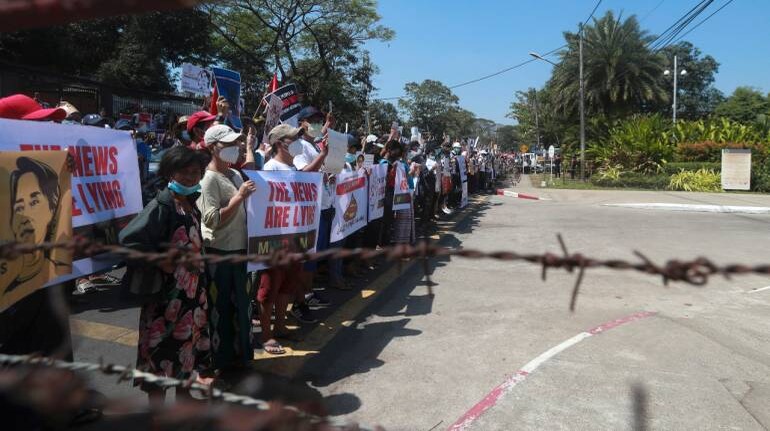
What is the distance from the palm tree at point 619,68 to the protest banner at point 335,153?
32.8 meters

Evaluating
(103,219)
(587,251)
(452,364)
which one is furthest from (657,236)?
(103,219)

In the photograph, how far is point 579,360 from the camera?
436cm

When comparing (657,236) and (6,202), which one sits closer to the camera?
(6,202)

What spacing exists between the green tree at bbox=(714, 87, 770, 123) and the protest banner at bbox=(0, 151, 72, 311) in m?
65.5

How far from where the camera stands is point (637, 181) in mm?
26969

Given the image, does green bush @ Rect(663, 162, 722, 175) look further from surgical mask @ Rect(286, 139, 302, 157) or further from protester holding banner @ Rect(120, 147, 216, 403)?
protester holding banner @ Rect(120, 147, 216, 403)

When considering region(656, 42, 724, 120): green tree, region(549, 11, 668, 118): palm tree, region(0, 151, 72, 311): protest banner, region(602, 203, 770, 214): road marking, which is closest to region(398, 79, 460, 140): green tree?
region(656, 42, 724, 120): green tree

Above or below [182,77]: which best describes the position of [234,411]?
below

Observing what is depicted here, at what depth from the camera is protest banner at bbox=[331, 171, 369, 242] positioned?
240 inches

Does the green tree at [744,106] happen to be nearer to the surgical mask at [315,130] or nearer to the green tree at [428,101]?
the green tree at [428,101]

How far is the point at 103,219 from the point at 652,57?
3773 centimetres

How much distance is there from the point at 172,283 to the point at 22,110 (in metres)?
1.47

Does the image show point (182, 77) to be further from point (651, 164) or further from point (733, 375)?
point (651, 164)

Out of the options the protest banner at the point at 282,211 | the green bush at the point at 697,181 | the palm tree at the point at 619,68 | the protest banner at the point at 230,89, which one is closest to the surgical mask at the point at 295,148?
the protest banner at the point at 282,211
